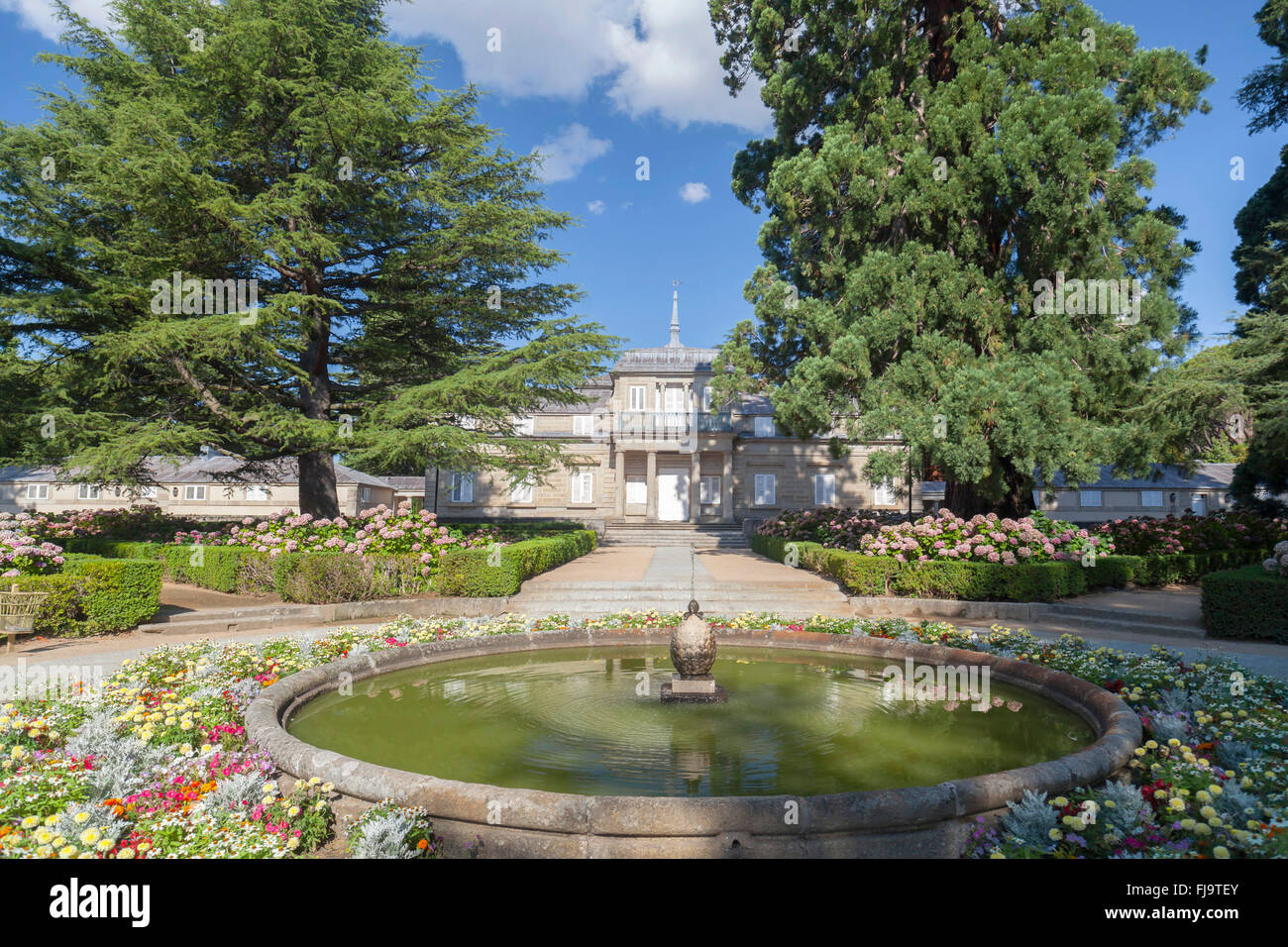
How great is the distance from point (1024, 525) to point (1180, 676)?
7.07 metres

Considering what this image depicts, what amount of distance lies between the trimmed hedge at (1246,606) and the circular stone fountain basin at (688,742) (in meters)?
5.25

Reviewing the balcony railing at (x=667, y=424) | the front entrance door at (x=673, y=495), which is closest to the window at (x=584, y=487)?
the balcony railing at (x=667, y=424)

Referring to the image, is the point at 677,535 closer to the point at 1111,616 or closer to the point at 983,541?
the point at 983,541

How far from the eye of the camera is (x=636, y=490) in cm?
3152

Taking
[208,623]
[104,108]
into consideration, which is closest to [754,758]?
[208,623]

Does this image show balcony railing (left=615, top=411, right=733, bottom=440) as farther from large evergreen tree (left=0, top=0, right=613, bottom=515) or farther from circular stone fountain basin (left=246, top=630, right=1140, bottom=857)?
circular stone fountain basin (left=246, top=630, right=1140, bottom=857)

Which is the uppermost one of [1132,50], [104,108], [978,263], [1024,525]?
[1132,50]

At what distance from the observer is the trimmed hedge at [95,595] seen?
8.87m

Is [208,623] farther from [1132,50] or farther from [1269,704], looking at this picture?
[1132,50]

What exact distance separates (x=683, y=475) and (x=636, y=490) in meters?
2.33

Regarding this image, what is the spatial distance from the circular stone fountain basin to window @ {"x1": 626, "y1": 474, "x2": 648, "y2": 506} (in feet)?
75.9

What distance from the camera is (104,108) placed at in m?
14.6

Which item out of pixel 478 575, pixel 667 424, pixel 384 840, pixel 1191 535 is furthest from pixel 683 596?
pixel 667 424
